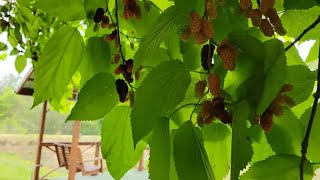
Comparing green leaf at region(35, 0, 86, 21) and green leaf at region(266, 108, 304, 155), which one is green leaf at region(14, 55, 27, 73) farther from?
green leaf at region(266, 108, 304, 155)

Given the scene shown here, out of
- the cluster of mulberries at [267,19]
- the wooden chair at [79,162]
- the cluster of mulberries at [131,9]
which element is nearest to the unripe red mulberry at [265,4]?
the cluster of mulberries at [267,19]

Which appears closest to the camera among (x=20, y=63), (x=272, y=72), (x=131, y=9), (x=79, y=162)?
(x=272, y=72)

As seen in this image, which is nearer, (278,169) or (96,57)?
(278,169)

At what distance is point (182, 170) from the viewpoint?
18 centimetres

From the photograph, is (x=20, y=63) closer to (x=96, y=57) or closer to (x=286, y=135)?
(x=96, y=57)

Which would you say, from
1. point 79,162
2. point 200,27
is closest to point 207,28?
point 200,27

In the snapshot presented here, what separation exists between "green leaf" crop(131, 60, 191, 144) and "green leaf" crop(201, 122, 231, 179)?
0.06 m

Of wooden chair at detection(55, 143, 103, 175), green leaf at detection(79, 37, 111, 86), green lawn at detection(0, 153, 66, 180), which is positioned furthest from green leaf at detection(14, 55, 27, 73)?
green lawn at detection(0, 153, 66, 180)

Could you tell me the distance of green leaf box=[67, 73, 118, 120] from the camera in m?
0.26

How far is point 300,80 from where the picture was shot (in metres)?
0.22

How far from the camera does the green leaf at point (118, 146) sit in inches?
10.7

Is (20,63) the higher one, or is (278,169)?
(20,63)

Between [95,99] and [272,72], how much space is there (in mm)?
143

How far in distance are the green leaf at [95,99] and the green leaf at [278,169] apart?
118 mm
